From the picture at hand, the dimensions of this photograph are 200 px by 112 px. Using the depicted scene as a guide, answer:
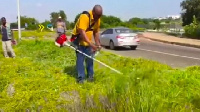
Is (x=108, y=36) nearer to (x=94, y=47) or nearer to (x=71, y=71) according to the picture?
(x=71, y=71)

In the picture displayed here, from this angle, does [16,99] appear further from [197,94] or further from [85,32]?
[197,94]

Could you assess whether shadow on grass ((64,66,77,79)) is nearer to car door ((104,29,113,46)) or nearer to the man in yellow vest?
the man in yellow vest

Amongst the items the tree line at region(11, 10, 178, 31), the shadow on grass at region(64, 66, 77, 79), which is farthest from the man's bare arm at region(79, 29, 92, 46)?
the tree line at region(11, 10, 178, 31)

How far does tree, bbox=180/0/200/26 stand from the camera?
39031 millimetres

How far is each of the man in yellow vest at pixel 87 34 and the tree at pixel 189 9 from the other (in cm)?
3318

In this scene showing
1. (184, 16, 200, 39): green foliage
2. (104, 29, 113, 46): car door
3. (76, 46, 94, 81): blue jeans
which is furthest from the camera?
(184, 16, 200, 39): green foliage

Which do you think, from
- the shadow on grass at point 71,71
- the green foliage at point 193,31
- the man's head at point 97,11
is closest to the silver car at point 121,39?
the green foliage at point 193,31

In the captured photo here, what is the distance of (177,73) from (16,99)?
131 inches

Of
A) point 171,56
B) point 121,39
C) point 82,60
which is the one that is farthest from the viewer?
point 121,39

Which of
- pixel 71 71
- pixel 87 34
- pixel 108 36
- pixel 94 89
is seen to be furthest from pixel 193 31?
pixel 94 89

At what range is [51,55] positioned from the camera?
10.6m

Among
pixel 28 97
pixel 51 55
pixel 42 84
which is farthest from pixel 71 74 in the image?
pixel 51 55

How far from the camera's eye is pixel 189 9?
4078 cm

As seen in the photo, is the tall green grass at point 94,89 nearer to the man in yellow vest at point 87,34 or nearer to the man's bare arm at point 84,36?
the man in yellow vest at point 87,34
